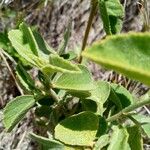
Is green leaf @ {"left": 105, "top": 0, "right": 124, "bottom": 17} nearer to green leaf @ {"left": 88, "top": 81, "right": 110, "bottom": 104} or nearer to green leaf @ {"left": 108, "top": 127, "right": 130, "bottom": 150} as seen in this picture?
green leaf @ {"left": 88, "top": 81, "right": 110, "bottom": 104}

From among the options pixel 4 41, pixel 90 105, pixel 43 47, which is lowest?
pixel 90 105

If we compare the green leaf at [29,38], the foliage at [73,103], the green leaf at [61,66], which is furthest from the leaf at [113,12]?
the green leaf at [61,66]

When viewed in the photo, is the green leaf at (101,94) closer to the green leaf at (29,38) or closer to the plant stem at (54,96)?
the plant stem at (54,96)

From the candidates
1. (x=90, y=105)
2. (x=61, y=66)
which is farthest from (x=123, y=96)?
(x=61, y=66)

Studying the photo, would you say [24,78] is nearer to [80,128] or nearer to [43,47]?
[43,47]

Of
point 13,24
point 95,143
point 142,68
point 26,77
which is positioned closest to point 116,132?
point 95,143

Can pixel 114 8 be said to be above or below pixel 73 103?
above

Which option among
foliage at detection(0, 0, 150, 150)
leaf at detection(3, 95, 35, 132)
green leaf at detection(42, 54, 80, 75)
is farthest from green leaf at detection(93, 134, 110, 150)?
green leaf at detection(42, 54, 80, 75)
